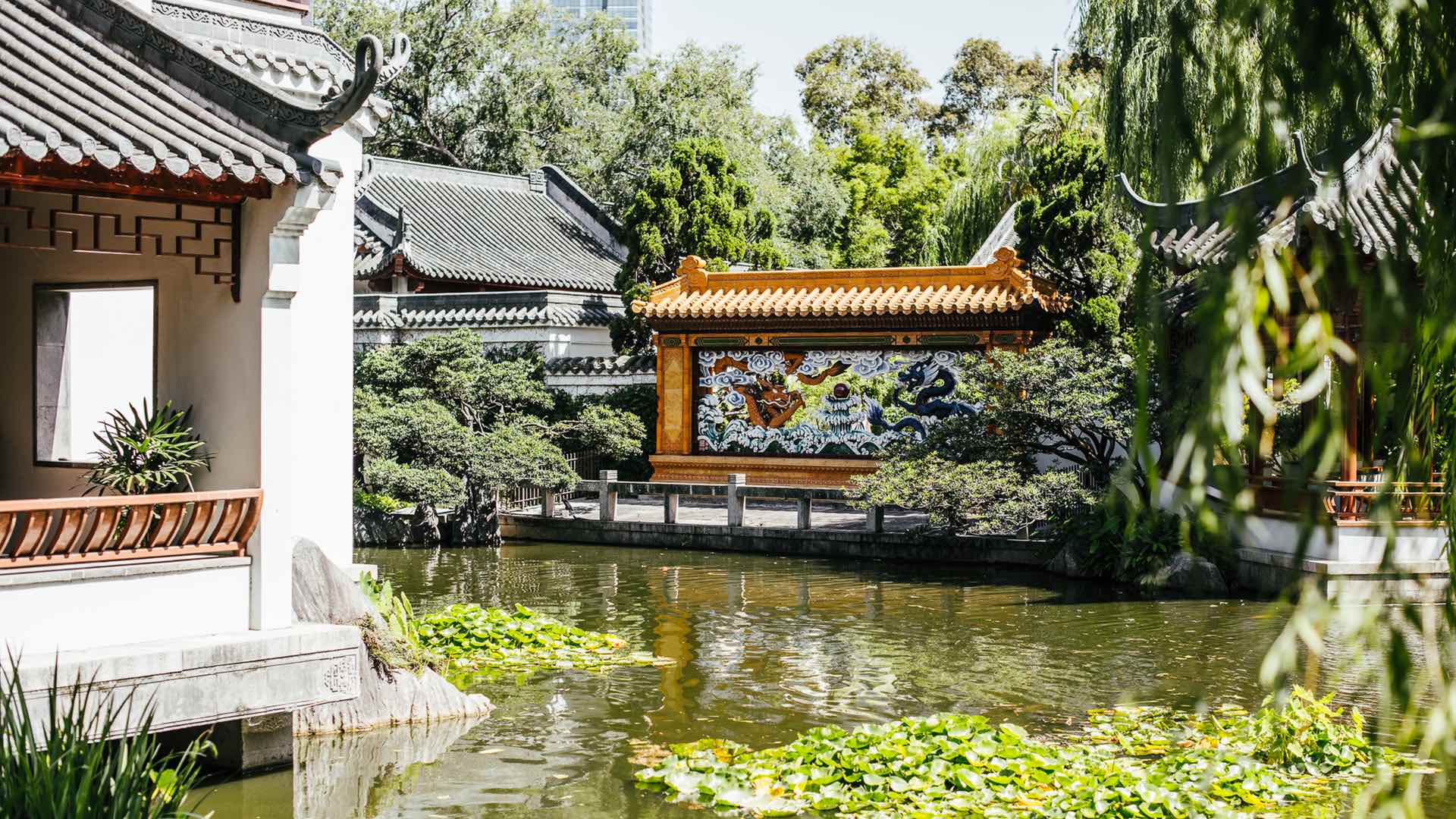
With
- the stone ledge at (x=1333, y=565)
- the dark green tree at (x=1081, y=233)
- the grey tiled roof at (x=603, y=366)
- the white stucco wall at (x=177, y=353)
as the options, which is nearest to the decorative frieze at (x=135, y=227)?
the white stucco wall at (x=177, y=353)

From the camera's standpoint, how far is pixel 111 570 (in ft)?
20.4

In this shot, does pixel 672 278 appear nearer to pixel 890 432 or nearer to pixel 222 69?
pixel 890 432

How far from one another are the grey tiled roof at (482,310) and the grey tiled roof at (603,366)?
2.18 ft

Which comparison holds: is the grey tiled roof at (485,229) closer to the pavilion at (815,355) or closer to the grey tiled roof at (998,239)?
the pavilion at (815,355)

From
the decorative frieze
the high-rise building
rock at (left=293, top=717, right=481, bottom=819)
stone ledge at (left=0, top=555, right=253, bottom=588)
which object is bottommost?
rock at (left=293, top=717, right=481, bottom=819)

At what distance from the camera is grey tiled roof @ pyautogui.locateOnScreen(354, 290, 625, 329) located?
70.6ft

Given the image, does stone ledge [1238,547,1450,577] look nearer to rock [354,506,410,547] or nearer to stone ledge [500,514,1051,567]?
stone ledge [500,514,1051,567]

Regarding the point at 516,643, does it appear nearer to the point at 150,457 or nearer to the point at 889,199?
the point at 150,457

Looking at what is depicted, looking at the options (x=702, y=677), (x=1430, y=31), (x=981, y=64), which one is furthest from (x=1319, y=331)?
(x=981, y=64)

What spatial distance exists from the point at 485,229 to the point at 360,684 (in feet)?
62.0

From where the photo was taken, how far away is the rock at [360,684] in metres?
7.55

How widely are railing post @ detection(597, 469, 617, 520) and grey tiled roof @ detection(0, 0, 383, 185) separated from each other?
10.4 metres

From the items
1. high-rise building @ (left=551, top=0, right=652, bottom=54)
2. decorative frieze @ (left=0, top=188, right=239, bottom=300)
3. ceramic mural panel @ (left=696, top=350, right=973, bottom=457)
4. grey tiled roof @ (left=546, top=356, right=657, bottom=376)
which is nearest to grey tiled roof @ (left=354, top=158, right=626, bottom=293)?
grey tiled roof @ (left=546, top=356, right=657, bottom=376)

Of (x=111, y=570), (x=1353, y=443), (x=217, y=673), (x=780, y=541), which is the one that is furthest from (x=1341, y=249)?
(x=780, y=541)
